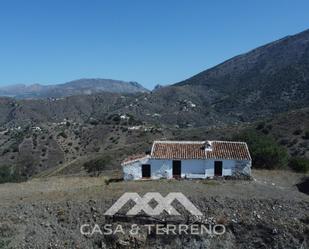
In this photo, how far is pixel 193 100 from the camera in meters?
134

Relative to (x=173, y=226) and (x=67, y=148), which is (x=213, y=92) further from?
(x=173, y=226)

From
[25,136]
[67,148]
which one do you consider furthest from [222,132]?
[25,136]

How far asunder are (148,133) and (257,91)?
156 feet

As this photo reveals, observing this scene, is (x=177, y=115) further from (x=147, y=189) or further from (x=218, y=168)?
(x=147, y=189)

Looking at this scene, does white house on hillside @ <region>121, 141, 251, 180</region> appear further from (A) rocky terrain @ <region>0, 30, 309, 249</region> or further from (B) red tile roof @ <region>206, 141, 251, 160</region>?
(A) rocky terrain @ <region>0, 30, 309, 249</region>

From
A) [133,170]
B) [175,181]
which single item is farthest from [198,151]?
[133,170]

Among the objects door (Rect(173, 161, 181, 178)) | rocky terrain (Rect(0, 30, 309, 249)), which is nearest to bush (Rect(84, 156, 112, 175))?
rocky terrain (Rect(0, 30, 309, 249))

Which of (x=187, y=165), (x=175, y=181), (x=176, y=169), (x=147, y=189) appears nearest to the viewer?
(x=147, y=189)

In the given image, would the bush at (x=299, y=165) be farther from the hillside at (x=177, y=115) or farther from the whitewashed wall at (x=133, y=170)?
the whitewashed wall at (x=133, y=170)

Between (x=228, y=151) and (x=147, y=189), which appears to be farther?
(x=228, y=151)

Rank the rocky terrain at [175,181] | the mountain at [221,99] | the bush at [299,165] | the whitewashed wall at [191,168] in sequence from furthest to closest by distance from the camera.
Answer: the mountain at [221,99], the bush at [299,165], the whitewashed wall at [191,168], the rocky terrain at [175,181]

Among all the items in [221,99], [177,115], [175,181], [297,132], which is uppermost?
[175,181]

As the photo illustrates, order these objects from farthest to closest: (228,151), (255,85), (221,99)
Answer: (221,99)
(255,85)
(228,151)

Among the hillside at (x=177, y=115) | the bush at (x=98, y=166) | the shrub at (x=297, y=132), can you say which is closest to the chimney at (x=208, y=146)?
the bush at (x=98, y=166)
